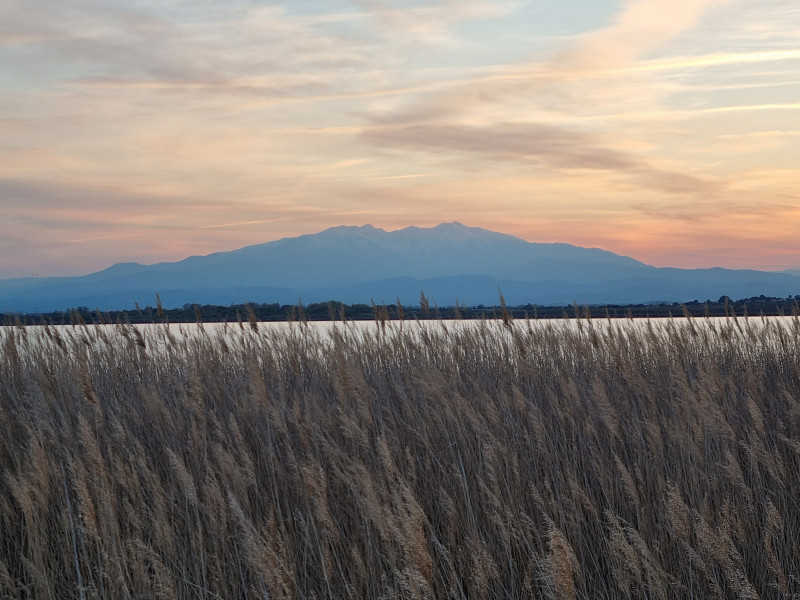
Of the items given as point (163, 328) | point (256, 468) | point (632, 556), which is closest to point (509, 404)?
point (256, 468)

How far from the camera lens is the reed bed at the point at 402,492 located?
9.25 ft

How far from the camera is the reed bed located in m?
2.82

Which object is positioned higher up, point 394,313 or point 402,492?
point 394,313

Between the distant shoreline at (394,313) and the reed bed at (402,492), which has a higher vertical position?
the distant shoreline at (394,313)

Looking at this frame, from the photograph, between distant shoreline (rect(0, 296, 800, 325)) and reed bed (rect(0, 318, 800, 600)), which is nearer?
reed bed (rect(0, 318, 800, 600))

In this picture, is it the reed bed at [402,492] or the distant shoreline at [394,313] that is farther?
the distant shoreline at [394,313]

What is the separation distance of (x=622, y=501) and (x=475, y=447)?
1004 millimetres

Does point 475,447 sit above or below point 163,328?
below

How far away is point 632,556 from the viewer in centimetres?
245

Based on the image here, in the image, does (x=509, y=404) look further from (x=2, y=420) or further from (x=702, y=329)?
(x=702, y=329)

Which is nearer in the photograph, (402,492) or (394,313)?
(402,492)

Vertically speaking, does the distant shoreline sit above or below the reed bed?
above

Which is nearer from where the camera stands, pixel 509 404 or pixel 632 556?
pixel 632 556

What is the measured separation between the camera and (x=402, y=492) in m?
3.35
